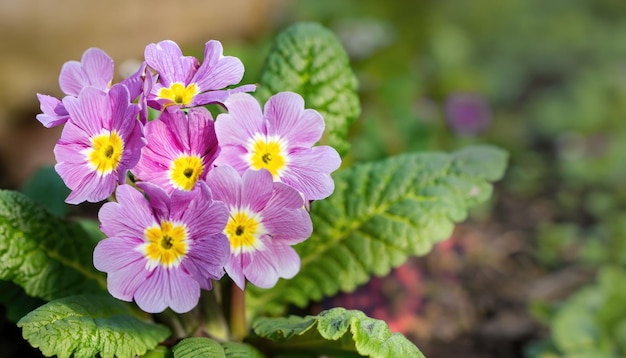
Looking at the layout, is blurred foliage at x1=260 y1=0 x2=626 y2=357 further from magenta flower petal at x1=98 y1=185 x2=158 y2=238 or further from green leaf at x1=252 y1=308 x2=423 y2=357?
magenta flower petal at x1=98 y1=185 x2=158 y2=238

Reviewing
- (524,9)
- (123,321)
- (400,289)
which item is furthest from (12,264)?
(524,9)

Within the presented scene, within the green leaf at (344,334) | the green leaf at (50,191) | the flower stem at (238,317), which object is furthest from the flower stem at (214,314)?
the green leaf at (50,191)

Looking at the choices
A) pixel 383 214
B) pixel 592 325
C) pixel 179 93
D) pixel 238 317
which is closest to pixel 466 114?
pixel 592 325

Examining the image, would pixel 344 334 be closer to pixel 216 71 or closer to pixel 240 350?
pixel 240 350

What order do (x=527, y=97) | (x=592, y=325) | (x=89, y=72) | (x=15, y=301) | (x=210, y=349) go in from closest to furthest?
1. (x=210, y=349)
2. (x=89, y=72)
3. (x=15, y=301)
4. (x=592, y=325)
5. (x=527, y=97)

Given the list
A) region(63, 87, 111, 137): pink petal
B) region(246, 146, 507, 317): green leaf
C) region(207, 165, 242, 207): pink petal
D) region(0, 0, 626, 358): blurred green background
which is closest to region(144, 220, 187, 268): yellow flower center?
region(207, 165, 242, 207): pink petal

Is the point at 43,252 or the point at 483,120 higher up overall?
the point at 483,120
